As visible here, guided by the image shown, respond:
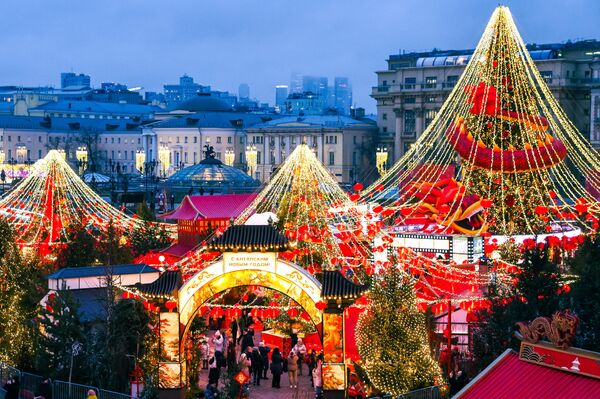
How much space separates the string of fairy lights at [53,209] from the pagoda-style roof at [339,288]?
1949 centimetres

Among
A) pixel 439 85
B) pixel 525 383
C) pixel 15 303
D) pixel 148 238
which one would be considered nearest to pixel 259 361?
pixel 15 303

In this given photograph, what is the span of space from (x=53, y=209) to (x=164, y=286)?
21267 mm

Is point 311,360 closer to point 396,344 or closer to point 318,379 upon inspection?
point 318,379

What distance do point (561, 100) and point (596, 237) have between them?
7690 cm

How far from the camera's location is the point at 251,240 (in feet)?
80.8

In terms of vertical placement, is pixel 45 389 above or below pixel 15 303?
below

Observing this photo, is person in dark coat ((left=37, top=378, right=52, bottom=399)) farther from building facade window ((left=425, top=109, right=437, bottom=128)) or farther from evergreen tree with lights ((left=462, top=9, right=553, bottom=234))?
building facade window ((left=425, top=109, right=437, bottom=128))

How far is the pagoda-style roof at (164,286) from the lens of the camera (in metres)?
24.8

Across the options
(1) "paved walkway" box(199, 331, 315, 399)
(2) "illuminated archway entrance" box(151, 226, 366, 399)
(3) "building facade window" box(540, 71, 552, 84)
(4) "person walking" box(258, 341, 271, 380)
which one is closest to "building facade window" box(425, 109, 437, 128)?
(3) "building facade window" box(540, 71, 552, 84)

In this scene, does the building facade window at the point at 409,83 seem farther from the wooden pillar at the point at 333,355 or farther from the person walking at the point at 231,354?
the wooden pillar at the point at 333,355

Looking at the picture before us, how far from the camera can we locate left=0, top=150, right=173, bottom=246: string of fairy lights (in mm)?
42750

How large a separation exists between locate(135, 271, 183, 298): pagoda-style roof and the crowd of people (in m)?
2.12

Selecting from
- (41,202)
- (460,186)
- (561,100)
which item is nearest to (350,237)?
(460,186)

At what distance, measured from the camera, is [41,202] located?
4625 cm
